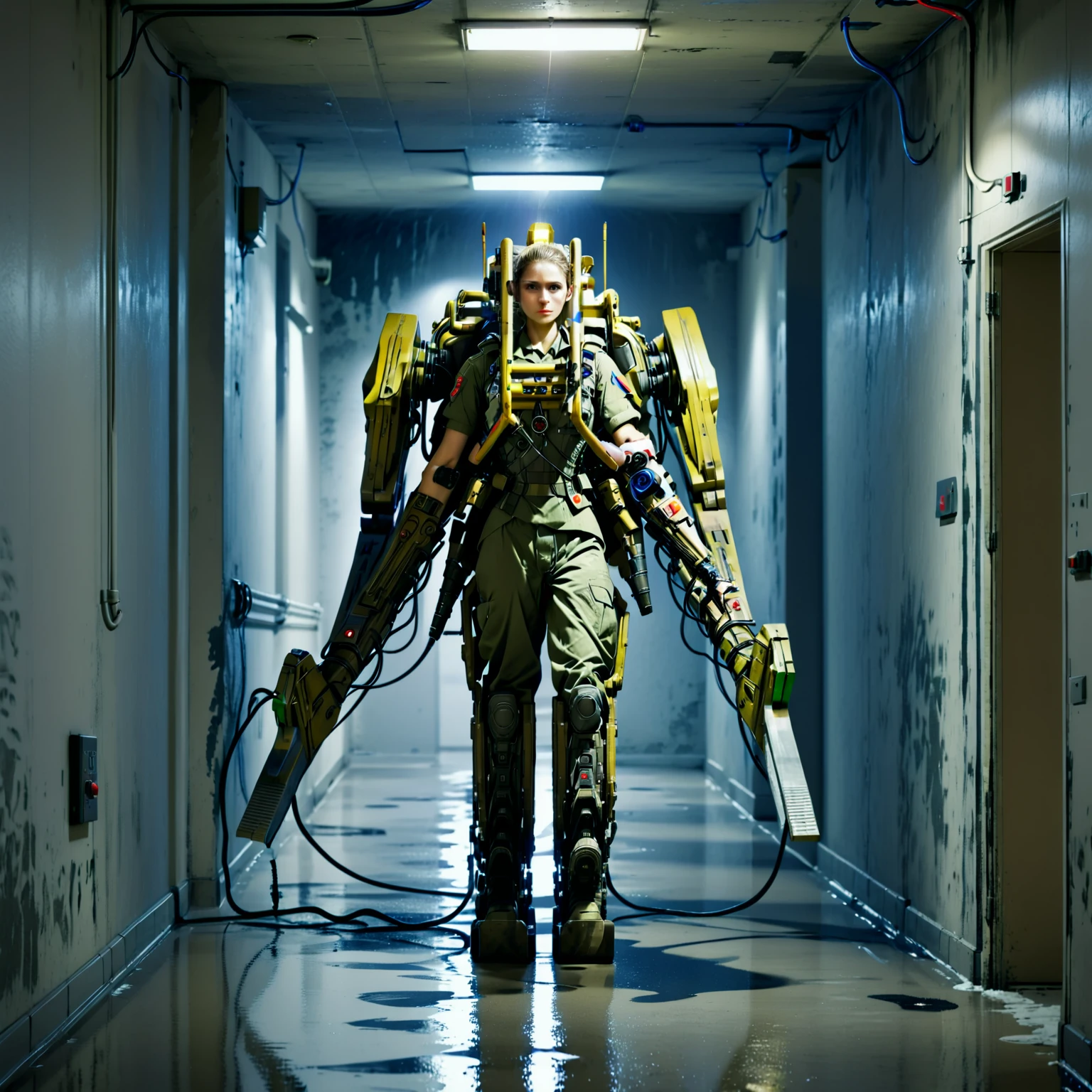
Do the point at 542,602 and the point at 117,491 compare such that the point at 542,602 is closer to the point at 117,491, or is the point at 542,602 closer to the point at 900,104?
the point at 117,491

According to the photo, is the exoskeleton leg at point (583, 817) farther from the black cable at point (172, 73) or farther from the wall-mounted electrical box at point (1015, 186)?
the black cable at point (172, 73)

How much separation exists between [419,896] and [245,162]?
10.5 ft

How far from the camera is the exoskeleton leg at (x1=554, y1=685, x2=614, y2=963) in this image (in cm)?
443

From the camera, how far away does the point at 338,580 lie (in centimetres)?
930

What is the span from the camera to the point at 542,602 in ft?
15.1

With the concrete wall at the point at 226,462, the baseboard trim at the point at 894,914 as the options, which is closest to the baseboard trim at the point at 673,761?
the baseboard trim at the point at 894,914

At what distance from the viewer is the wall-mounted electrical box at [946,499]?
4.55m

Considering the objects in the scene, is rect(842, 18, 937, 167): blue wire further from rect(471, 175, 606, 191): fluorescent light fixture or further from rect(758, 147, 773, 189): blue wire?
rect(471, 175, 606, 191): fluorescent light fixture

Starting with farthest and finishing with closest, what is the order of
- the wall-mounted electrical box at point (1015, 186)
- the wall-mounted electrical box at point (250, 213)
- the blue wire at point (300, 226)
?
the blue wire at point (300, 226), the wall-mounted electrical box at point (250, 213), the wall-mounted electrical box at point (1015, 186)

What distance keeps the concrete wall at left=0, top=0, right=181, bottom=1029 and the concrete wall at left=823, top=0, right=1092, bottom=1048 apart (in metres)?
2.51

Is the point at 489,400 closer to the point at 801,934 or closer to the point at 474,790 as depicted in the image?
the point at 474,790

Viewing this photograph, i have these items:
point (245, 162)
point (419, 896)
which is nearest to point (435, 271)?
point (245, 162)

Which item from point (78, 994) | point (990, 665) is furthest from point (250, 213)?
point (990, 665)

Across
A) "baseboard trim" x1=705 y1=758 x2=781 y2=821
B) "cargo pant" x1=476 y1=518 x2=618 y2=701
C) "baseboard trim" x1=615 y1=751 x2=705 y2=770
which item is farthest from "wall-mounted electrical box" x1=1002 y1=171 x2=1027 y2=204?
"baseboard trim" x1=615 y1=751 x2=705 y2=770
